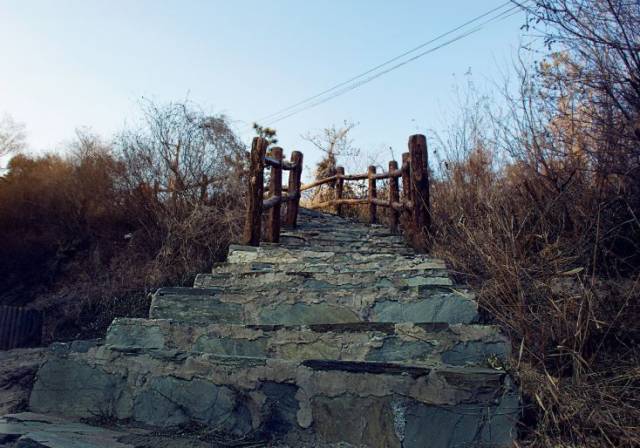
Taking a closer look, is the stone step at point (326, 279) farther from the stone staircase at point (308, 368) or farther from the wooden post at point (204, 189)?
the wooden post at point (204, 189)

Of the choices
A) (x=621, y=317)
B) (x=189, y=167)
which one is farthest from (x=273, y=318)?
(x=189, y=167)

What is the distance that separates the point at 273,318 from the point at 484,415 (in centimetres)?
151

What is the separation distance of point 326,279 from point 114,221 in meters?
4.97

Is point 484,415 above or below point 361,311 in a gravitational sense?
below

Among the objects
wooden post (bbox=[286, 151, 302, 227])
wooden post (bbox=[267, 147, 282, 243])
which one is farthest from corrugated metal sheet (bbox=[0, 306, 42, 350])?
wooden post (bbox=[286, 151, 302, 227])

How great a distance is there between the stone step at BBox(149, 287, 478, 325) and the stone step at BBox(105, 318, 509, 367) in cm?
26

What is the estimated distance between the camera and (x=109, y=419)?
8.52 feet

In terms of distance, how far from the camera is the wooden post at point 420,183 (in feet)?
18.5

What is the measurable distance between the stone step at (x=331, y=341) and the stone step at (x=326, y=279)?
2.06 ft

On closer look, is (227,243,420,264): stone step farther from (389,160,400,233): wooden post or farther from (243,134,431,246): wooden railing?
(389,160,400,233): wooden post

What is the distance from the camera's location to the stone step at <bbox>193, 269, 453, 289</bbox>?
3547mm

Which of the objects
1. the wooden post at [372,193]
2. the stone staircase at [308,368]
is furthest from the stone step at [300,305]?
the wooden post at [372,193]

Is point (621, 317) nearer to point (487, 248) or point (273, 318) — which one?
point (487, 248)

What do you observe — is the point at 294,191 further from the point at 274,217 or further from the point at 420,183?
the point at 420,183
